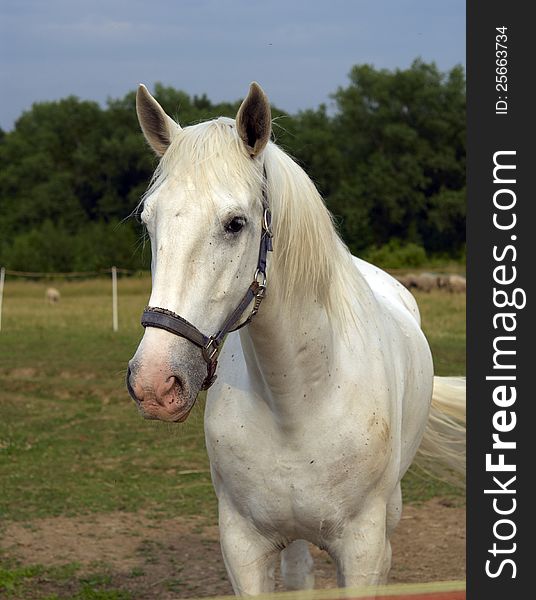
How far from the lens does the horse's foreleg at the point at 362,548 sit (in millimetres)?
2883

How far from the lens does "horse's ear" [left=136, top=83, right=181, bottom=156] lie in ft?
8.30

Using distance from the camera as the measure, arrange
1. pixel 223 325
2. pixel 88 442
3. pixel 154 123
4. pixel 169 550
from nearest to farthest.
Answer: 1. pixel 223 325
2. pixel 154 123
3. pixel 169 550
4. pixel 88 442

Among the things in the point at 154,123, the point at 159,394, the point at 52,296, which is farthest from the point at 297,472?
the point at 52,296

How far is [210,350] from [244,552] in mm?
905

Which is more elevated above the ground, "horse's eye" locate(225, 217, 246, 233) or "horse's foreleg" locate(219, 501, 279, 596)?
"horse's eye" locate(225, 217, 246, 233)

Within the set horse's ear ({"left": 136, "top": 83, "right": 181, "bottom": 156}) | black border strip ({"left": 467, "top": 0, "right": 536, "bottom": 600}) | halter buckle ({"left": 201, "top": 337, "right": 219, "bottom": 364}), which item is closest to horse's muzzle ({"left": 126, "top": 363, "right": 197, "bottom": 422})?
halter buckle ({"left": 201, "top": 337, "right": 219, "bottom": 364})

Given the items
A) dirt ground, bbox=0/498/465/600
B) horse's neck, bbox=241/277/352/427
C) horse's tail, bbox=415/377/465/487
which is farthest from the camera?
dirt ground, bbox=0/498/465/600

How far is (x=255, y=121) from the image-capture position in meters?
2.45

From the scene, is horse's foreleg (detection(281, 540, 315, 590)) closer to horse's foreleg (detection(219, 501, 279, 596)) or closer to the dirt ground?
horse's foreleg (detection(219, 501, 279, 596))

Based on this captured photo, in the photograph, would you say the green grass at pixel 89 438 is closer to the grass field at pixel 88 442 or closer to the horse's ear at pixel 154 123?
the grass field at pixel 88 442

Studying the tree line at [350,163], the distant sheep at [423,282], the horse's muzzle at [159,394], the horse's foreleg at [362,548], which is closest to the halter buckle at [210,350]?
the horse's muzzle at [159,394]

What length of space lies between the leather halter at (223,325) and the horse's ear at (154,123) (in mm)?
333

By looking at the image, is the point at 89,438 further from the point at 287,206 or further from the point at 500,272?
the point at 500,272

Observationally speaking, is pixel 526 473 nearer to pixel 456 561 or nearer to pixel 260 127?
pixel 260 127
